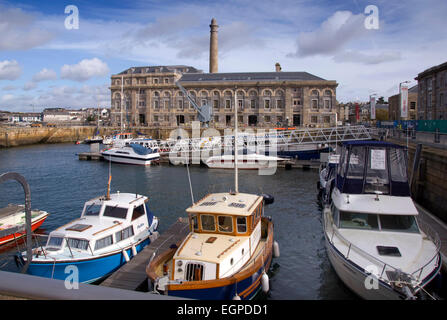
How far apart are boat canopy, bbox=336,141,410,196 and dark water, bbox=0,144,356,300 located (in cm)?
427

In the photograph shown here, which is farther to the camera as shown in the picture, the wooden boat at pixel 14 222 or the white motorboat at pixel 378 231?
the wooden boat at pixel 14 222

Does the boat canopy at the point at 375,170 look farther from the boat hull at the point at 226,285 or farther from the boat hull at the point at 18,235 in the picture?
the boat hull at the point at 18,235

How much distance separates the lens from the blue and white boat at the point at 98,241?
47.2ft

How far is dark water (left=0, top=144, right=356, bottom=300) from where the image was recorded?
16.2 metres

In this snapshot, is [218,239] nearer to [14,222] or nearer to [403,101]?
[14,222]

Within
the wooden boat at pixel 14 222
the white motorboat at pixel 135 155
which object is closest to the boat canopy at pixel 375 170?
the wooden boat at pixel 14 222

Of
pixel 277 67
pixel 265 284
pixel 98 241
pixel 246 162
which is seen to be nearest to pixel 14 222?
pixel 98 241

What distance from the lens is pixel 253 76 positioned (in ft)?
297

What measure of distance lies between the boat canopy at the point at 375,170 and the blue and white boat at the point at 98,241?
10447 millimetres

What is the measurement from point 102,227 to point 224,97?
247 feet

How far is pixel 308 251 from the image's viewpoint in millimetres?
19047

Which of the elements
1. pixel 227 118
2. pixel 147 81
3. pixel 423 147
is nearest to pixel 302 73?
pixel 227 118

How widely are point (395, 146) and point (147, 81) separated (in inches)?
3441
